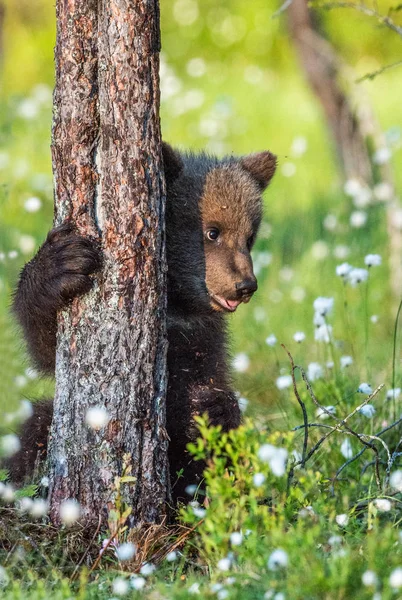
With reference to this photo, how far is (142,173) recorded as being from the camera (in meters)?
3.31

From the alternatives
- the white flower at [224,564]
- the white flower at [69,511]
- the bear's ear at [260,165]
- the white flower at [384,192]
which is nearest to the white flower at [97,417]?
the white flower at [69,511]

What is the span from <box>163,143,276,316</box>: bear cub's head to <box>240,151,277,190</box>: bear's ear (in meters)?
0.24

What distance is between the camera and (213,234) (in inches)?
168

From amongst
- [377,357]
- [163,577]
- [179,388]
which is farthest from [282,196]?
[163,577]

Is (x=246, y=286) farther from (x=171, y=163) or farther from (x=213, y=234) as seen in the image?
Result: (x=171, y=163)

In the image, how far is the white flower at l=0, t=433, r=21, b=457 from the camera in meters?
3.93

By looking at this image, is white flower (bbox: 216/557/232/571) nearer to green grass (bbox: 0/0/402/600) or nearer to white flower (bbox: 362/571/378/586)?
green grass (bbox: 0/0/402/600)

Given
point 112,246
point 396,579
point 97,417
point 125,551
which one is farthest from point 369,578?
point 112,246

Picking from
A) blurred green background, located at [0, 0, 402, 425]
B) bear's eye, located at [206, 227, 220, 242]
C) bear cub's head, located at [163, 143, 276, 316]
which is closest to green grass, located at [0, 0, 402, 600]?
blurred green background, located at [0, 0, 402, 425]

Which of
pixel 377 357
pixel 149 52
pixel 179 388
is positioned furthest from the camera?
pixel 377 357

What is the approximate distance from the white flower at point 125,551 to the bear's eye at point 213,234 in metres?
1.68

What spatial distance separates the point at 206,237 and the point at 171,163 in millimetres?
385

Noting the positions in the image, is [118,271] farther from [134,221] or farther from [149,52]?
[149,52]

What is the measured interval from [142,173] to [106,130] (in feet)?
0.67
